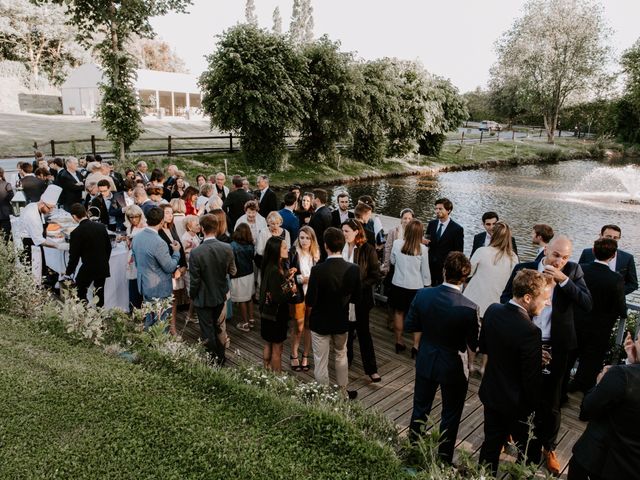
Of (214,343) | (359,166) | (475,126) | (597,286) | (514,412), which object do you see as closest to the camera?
(514,412)

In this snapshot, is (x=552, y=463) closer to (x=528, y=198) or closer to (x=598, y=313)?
(x=598, y=313)

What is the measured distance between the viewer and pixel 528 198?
28.0m

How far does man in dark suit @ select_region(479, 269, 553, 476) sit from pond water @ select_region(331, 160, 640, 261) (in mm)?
13899

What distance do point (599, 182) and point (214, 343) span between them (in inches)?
1448

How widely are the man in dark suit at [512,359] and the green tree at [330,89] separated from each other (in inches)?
963

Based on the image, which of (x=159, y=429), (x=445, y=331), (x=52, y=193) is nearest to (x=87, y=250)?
(x=159, y=429)

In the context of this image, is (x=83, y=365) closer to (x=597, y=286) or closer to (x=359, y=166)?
(x=597, y=286)

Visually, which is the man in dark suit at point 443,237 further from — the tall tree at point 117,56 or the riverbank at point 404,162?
the tall tree at point 117,56

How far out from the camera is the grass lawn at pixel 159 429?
3.76 m

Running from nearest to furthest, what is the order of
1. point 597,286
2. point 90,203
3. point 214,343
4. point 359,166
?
point 597,286, point 214,343, point 90,203, point 359,166

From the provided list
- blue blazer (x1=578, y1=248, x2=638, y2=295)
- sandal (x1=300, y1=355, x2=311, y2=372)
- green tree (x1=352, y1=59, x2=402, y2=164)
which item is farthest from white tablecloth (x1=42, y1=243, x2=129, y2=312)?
green tree (x1=352, y1=59, x2=402, y2=164)

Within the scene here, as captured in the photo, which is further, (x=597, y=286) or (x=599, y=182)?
(x=599, y=182)

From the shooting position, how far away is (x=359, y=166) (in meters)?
33.1

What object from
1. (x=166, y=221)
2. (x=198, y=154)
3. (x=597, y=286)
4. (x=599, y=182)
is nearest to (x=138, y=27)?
(x=198, y=154)
